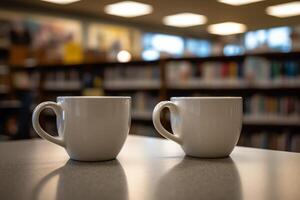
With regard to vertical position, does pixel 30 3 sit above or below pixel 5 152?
above

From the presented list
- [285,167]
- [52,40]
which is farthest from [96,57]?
[285,167]

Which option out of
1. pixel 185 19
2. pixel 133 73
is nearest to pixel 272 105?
pixel 133 73

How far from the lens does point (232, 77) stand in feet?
10.9

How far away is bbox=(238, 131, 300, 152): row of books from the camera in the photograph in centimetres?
316

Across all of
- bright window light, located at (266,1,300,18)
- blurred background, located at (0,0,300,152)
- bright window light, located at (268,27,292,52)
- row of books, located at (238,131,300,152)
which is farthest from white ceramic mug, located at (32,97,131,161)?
bright window light, located at (268,27,292,52)

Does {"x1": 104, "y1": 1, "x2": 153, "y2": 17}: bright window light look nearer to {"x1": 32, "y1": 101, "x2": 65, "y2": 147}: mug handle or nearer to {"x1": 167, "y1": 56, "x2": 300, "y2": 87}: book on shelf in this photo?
{"x1": 167, "y1": 56, "x2": 300, "y2": 87}: book on shelf

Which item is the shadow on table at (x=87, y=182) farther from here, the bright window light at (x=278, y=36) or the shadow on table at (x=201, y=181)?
the bright window light at (x=278, y=36)

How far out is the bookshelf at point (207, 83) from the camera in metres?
3.11

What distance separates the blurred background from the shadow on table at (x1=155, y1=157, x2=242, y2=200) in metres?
1.82

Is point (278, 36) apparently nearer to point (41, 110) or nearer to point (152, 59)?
point (152, 59)

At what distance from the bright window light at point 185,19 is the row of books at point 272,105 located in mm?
3327

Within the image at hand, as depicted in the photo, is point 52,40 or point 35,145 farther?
point 52,40

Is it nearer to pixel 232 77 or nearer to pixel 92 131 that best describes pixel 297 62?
pixel 232 77

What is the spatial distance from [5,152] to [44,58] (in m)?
4.86
